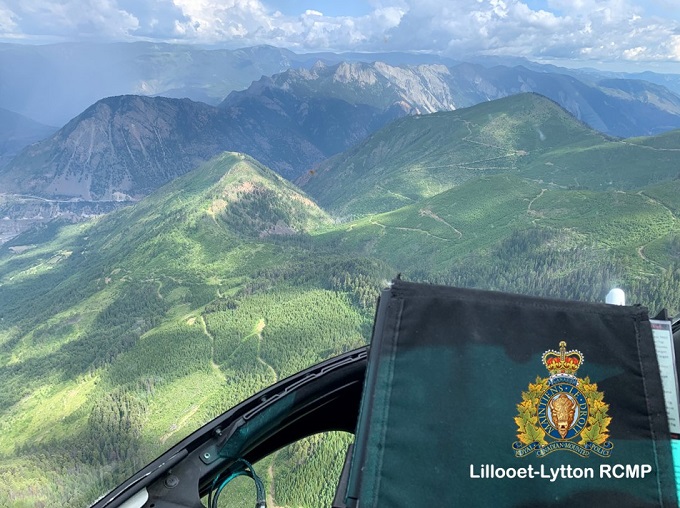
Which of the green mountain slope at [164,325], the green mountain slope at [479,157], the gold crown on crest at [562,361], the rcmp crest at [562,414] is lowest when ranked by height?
the rcmp crest at [562,414]

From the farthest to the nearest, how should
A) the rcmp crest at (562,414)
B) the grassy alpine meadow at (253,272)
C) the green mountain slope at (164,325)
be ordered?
the grassy alpine meadow at (253,272) → the green mountain slope at (164,325) → the rcmp crest at (562,414)

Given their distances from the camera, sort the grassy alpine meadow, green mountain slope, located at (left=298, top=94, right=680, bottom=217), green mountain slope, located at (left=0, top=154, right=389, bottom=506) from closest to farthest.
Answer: green mountain slope, located at (left=0, top=154, right=389, bottom=506)
the grassy alpine meadow
green mountain slope, located at (left=298, top=94, right=680, bottom=217)

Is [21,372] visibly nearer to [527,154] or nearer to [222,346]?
[222,346]

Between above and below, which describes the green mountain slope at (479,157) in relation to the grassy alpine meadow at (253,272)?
above

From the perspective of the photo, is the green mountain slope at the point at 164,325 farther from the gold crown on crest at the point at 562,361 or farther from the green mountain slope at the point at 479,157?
the green mountain slope at the point at 479,157

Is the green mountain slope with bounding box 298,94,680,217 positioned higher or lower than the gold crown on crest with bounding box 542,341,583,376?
higher

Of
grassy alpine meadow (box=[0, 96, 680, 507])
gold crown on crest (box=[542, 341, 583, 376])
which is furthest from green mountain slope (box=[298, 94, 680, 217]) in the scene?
gold crown on crest (box=[542, 341, 583, 376])

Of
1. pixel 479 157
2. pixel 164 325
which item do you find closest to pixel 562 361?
pixel 164 325

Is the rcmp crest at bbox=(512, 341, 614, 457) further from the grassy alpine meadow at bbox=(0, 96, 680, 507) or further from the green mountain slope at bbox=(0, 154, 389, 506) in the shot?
the green mountain slope at bbox=(0, 154, 389, 506)

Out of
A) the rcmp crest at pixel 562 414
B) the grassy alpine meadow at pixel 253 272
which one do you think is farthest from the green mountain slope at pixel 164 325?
the rcmp crest at pixel 562 414
